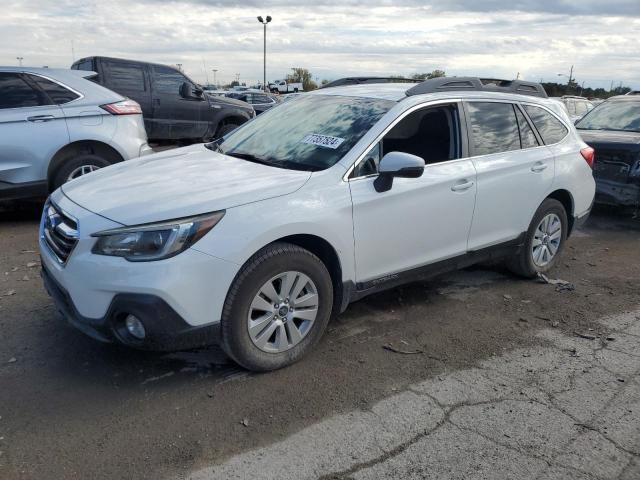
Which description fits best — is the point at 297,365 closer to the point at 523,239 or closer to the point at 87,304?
the point at 87,304

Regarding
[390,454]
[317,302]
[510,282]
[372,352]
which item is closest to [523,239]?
[510,282]

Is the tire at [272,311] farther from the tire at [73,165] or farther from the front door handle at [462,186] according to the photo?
the tire at [73,165]

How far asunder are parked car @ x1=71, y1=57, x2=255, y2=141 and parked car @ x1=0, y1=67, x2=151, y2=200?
14.5ft

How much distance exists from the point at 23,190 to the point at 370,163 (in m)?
4.34

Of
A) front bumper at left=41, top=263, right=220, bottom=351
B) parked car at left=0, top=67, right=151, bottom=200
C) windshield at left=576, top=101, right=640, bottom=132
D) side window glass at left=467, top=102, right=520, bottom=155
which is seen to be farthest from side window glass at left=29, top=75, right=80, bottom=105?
windshield at left=576, top=101, right=640, bottom=132

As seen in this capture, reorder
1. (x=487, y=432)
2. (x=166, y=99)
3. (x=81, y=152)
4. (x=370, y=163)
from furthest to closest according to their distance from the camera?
(x=166, y=99) < (x=81, y=152) < (x=370, y=163) < (x=487, y=432)

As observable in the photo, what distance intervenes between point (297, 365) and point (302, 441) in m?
0.78

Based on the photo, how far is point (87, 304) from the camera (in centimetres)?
314

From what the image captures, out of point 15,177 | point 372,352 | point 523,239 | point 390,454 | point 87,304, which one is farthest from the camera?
point 15,177

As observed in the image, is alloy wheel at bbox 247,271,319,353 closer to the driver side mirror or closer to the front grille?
the driver side mirror

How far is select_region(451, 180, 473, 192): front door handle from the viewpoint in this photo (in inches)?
169

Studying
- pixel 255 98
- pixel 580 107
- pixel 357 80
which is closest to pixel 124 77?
pixel 357 80

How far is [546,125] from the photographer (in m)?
5.28

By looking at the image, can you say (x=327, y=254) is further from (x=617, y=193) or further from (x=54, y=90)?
(x=617, y=193)
